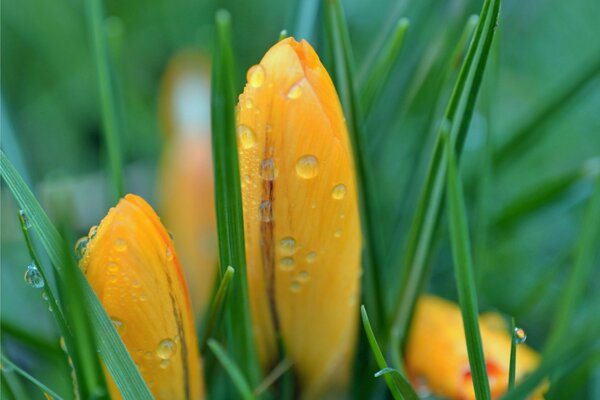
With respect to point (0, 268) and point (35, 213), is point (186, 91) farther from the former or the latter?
point (35, 213)

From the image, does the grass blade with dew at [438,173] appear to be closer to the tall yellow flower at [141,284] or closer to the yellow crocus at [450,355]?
the yellow crocus at [450,355]

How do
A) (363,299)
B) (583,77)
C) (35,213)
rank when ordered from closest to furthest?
1. (35,213)
2. (363,299)
3. (583,77)

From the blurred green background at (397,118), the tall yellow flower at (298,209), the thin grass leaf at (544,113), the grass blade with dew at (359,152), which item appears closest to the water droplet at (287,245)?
the tall yellow flower at (298,209)

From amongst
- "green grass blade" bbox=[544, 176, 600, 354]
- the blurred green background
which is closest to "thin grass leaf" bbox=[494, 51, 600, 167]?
the blurred green background

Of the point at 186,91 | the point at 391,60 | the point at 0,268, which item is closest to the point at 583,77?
the point at 391,60

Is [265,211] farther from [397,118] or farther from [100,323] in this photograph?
[397,118]

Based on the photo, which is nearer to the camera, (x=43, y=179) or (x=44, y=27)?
(x=43, y=179)
